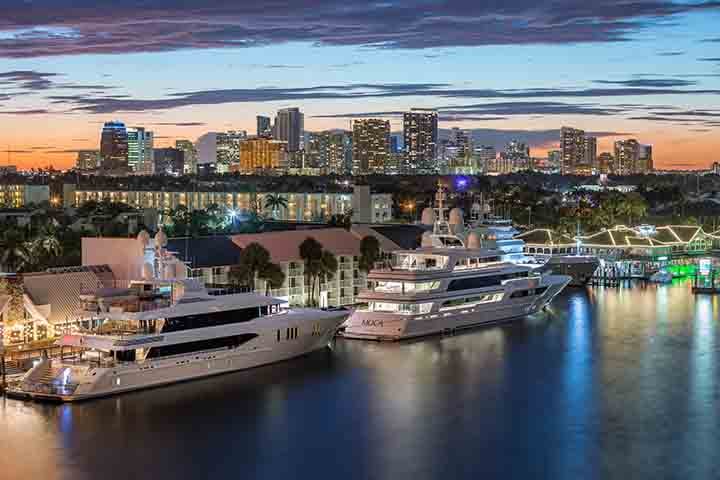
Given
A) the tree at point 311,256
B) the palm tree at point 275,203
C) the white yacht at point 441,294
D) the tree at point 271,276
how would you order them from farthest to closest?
the palm tree at point 275,203 < the tree at point 311,256 < the tree at point 271,276 < the white yacht at point 441,294

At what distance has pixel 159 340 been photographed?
27.1m

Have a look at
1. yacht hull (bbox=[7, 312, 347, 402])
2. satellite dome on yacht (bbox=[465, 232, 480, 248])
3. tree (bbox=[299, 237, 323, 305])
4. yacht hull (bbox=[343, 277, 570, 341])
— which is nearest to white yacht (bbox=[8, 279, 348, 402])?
yacht hull (bbox=[7, 312, 347, 402])

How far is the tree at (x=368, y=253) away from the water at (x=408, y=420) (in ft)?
19.0

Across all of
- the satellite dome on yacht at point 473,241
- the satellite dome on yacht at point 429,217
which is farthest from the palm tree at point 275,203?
the satellite dome on yacht at point 473,241

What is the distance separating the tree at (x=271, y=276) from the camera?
35.2 metres

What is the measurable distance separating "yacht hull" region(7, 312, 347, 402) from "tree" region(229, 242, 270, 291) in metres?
4.13

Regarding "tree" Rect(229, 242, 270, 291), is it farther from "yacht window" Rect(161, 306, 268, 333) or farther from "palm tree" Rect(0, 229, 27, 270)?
"palm tree" Rect(0, 229, 27, 270)

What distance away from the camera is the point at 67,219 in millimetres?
58219

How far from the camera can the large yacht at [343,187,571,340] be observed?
34.7m

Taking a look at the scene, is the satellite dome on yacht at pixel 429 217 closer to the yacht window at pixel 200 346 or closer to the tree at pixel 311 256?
the tree at pixel 311 256

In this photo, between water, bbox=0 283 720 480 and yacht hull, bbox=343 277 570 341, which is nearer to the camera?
water, bbox=0 283 720 480

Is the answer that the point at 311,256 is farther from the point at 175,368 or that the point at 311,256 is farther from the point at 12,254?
the point at 175,368

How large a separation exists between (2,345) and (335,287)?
13.4 meters

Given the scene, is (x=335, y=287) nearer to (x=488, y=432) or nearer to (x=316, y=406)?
(x=316, y=406)
